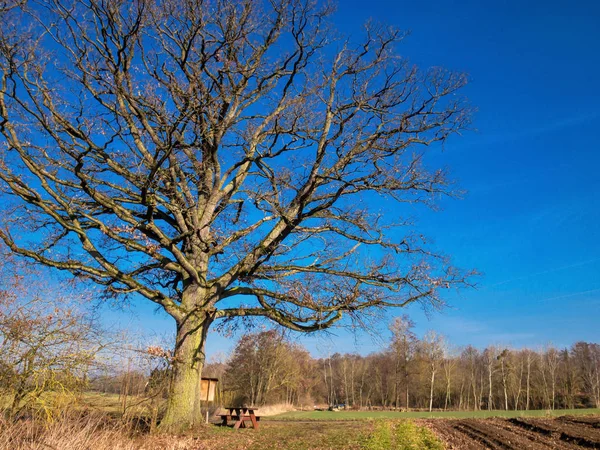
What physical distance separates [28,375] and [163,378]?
2497 millimetres

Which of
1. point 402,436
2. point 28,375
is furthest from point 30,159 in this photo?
point 402,436

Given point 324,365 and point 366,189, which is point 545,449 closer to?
point 366,189

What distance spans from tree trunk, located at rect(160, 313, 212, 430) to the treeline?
2920 cm

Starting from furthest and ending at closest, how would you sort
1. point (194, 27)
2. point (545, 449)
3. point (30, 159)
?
1. point (545, 449)
2. point (194, 27)
3. point (30, 159)

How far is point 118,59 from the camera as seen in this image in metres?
10.7

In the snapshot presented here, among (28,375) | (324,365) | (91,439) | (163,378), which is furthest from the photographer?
(324,365)

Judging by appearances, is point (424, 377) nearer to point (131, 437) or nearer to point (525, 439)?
point (525, 439)

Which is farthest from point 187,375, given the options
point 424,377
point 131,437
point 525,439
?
point 424,377

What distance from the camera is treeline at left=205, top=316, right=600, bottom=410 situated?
1718 inches

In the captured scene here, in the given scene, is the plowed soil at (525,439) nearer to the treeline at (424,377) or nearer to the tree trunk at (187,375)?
the tree trunk at (187,375)

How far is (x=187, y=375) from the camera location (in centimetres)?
1086

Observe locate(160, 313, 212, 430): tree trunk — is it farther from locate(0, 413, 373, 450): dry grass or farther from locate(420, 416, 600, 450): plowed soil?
locate(420, 416, 600, 450): plowed soil

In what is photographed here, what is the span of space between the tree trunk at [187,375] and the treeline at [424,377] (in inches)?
1150

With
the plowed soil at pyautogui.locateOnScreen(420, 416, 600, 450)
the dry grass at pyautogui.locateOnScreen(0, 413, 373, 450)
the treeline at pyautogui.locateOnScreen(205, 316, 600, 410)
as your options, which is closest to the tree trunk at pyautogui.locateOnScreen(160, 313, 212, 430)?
the dry grass at pyautogui.locateOnScreen(0, 413, 373, 450)
